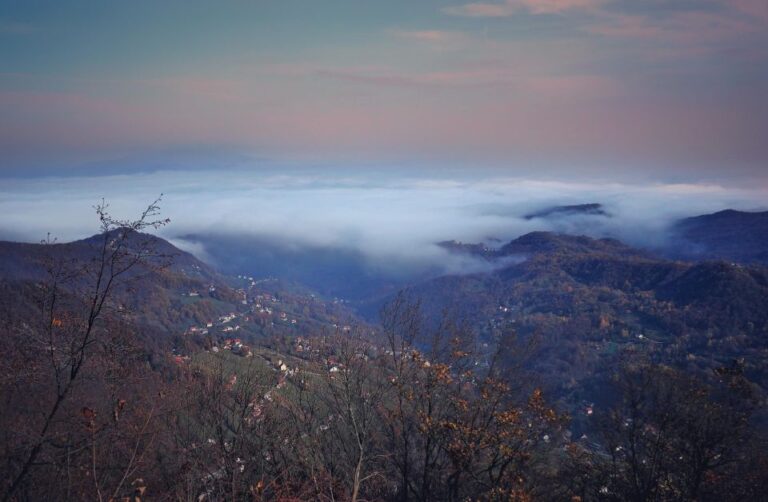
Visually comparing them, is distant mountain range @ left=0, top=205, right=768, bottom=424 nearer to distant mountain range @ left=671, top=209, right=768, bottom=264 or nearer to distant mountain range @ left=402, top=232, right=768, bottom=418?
distant mountain range @ left=402, top=232, right=768, bottom=418

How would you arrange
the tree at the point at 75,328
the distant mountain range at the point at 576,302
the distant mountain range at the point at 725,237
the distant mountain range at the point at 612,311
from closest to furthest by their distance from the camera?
the tree at the point at 75,328
the distant mountain range at the point at 576,302
the distant mountain range at the point at 612,311
the distant mountain range at the point at 725,237

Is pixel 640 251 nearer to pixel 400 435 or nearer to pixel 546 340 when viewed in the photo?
pixel 546 340

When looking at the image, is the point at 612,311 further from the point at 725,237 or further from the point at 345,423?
the point at 725,237

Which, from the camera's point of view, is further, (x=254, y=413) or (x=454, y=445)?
(x=254, y=413)

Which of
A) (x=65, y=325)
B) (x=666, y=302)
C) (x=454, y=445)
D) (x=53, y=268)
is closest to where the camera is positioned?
(x=53, y=268)

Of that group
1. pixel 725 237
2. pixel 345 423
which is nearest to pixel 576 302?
pixel 725 237

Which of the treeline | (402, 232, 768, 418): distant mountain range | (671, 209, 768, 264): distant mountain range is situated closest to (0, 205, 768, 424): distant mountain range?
(402, 232, 768, 418): distant mountain range

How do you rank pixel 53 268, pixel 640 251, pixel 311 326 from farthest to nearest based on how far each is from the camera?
1. pixel 640 251
2. pixel 311 326
3. pixel 53 268

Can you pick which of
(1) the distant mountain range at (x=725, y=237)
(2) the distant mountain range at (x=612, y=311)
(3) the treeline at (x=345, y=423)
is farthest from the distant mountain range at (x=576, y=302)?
(3) the treeline at (x=345, y=423)

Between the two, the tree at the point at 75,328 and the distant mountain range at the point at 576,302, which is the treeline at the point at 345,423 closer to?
the tree at the point at 75,328

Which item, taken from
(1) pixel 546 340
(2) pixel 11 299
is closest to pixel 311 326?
(1) pixel 546 340

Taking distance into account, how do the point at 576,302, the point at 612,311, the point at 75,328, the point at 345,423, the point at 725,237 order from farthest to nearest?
1. the point at 725,237
2. the point at 576,302
3. the point at 612,311
4. the point at 345,423
5. the point at 75,328
